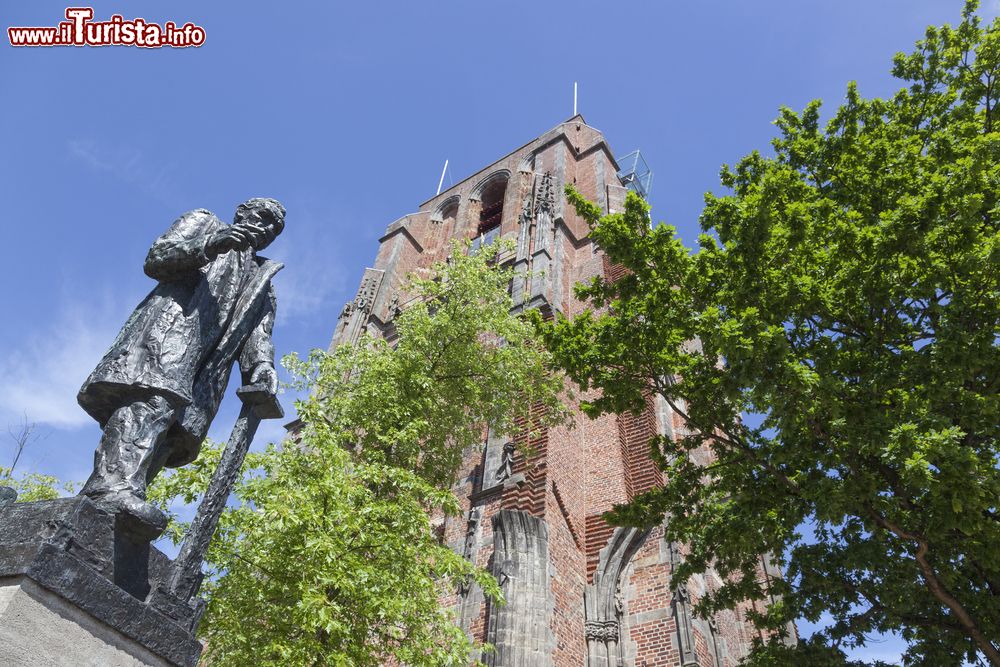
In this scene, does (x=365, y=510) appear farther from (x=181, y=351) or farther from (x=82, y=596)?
(x=82, y=596)

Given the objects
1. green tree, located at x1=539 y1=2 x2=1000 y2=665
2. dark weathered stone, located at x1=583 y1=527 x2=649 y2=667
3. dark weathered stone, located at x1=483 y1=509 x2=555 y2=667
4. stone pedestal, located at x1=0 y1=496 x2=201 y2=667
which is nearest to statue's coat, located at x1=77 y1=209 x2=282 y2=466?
stone pedestal, located at x1=0 y1=496 x2=201 y2=667

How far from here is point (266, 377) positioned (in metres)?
3.99

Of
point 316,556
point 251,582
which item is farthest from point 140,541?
point 251,582

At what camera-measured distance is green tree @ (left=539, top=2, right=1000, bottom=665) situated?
5.93 meters

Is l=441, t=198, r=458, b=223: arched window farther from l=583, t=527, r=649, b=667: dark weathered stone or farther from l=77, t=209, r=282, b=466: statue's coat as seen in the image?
l=77, t=209, r=282, b=466: statue's coat

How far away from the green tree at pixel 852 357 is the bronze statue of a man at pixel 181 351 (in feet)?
14.3

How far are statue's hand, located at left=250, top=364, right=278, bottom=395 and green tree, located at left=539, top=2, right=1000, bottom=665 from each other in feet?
14.1

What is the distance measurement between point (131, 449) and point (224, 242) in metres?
1.26

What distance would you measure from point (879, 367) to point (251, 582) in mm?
6967

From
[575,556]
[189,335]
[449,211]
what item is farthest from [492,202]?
[189,335]

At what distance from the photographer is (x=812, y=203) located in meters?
8.14

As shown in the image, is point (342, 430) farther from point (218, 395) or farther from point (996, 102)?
point (996, 102)

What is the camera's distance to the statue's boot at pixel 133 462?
10.00 feet

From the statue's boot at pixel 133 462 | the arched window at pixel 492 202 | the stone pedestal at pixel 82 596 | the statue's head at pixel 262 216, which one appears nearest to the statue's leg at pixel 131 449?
the statue's boot at pixel 133 462
